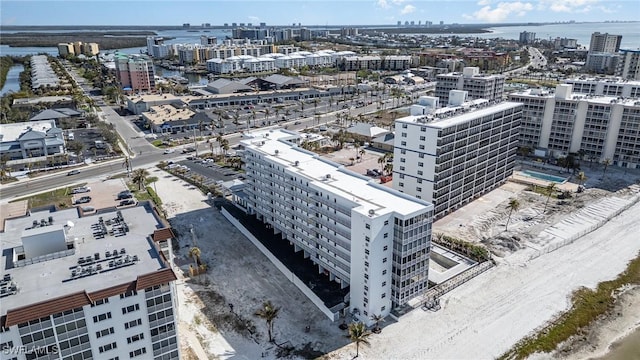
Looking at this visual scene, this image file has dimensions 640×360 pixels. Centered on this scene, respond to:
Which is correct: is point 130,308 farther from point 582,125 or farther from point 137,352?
point 582,125

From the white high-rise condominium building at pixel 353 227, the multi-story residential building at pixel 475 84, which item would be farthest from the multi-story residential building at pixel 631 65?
the white high-rise condominium building at pixel 353 227

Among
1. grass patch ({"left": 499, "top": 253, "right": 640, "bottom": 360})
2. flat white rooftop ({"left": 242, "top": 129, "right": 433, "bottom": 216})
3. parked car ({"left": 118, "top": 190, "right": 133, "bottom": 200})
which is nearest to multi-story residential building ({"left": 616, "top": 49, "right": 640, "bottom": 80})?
grass patch ({"left": 499, "top": 253, "right": 640, "bottom": 360})

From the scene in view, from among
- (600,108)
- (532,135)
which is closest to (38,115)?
(532,135)

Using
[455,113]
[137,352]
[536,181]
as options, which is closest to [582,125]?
[536,181]

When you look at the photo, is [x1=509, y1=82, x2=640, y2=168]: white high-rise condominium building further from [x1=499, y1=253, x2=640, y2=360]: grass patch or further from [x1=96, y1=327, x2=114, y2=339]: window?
[x1=96, y1=327, x2=114, y2=339]: window

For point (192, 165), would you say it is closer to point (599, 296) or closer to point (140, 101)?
point (140, 101)

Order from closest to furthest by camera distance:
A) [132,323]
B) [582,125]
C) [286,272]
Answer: [132,323]
[286,272]
[582,125]

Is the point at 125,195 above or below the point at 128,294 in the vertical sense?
below
